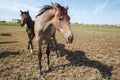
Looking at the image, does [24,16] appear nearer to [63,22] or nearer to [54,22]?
[54,22]

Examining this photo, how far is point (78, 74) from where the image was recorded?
6.57 metres

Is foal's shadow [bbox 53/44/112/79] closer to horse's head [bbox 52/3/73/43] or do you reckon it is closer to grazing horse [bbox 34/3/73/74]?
grazing horse [bbox 34/3/73/74]

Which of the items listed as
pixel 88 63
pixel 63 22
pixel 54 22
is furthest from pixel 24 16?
pixel 63 22

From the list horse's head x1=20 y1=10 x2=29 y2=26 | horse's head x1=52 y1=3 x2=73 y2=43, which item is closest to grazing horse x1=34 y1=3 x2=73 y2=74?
horse's head x1=52 y1=3 x2=73 y2=43

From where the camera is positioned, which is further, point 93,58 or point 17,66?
point 93,58

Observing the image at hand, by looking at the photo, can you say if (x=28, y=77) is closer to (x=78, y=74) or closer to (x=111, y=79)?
(x=78, y=74)

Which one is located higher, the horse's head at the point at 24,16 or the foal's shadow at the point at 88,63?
the horse's head at the point at 24,16

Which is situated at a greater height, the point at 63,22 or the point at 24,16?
the point at 24,16

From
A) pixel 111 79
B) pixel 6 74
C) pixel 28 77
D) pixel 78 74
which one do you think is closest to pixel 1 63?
pixel 6 74

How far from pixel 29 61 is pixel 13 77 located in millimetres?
1927

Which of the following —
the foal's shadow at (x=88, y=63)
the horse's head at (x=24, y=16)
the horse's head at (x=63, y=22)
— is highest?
the horse's head at (x=24, y=16)

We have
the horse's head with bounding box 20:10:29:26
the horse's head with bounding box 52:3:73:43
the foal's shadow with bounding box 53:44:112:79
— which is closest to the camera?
the horse's head with bounding box 52:3:73:43

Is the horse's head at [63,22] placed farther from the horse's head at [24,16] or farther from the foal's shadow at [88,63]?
the horse's head at [24,16]

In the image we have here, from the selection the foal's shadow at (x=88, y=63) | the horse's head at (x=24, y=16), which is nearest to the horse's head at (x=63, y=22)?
the foal's shadow at (x=88, y=63)
